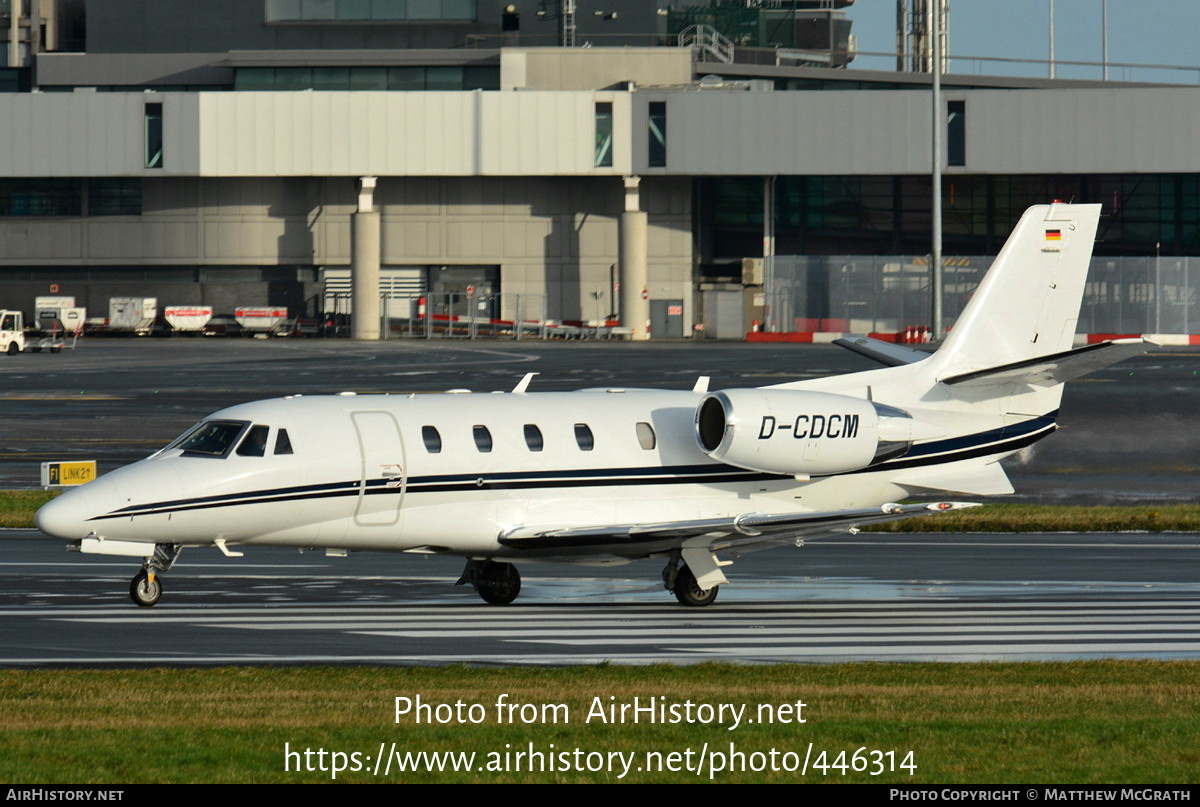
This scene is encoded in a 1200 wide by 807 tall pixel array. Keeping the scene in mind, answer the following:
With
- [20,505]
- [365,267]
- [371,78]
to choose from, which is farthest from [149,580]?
[371,78]

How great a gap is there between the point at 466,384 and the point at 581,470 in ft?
122

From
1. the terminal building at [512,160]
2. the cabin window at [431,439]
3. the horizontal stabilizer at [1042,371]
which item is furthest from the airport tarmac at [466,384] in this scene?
the cabin window at [431,439]

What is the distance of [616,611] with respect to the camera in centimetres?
2331

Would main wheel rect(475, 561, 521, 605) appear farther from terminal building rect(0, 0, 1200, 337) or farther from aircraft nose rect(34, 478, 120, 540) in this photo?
terminal building rect(0, 0, 1200, 337)

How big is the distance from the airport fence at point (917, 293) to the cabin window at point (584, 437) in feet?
197

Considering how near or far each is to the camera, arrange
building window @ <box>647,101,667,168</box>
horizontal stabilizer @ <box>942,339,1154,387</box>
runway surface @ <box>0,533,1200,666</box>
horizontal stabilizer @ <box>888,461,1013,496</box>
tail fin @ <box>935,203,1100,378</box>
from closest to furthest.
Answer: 1. runway surface @ <box>0,533,1200,666</box>
2. horizontal stabilizer @ <box>942,339,1154,387</box>
3. horizontal stabilizer @ <box>888,461,1013,496</box>
4. tail fin @ <box>935,203,1100,378</box>
5. building window @ <box>647,101,667,168</box>

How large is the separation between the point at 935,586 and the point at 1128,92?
242 feet

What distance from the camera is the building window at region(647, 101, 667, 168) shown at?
9481 centimetres

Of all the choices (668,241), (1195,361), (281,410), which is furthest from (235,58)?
(281,410)

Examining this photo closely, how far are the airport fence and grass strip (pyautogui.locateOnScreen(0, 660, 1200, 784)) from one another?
66764 mm

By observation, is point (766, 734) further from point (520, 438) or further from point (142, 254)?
point (142, 254)

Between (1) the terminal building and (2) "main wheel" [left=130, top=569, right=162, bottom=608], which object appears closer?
(2) "main wheel" [left=130, top=569, right=162, bottom=608]

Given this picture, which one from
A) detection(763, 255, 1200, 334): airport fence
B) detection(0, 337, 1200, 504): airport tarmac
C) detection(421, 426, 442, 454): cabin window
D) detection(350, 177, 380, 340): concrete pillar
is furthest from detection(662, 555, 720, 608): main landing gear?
detection(350, 177, 380, 340): concrete pillar

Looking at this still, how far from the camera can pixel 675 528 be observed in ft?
75.5
